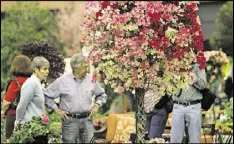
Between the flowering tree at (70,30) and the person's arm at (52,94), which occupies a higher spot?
the flowering tree at (70,30)

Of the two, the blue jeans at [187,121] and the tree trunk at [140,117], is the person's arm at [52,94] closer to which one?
the tree trunk at [140,117]

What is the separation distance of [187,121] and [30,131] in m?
2.31

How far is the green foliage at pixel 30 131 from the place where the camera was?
28.0 feet

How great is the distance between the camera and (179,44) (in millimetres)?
7156

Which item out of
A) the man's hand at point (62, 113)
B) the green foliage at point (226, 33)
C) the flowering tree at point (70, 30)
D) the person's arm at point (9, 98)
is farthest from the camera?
the flowering tree at point (70, 30)

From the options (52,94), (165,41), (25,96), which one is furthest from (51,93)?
(165,41)

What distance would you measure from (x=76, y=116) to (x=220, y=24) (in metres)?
24.7

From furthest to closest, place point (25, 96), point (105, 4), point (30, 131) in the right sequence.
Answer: point (25, 96) → point (30, 131) → point (105, 4)

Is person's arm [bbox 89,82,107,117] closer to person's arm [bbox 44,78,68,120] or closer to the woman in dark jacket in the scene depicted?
person's arm [bbox 44,78,68,120]

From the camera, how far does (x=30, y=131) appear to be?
8.51 meters

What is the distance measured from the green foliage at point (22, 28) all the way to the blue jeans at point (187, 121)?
17.3 m

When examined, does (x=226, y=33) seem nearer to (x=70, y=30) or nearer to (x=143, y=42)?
(x=70, y=30)

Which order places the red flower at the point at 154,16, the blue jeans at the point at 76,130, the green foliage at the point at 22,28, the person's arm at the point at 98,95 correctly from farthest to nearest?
1. the green foliage at the point at 22,28
2. the person's arm at the point at 98,95
3. the blue jeans at the point at 76,130
4. the red flower at the point at 154,16

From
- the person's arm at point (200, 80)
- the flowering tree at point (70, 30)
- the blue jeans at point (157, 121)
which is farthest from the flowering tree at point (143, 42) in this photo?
the flowering tree at point (70, 30)
